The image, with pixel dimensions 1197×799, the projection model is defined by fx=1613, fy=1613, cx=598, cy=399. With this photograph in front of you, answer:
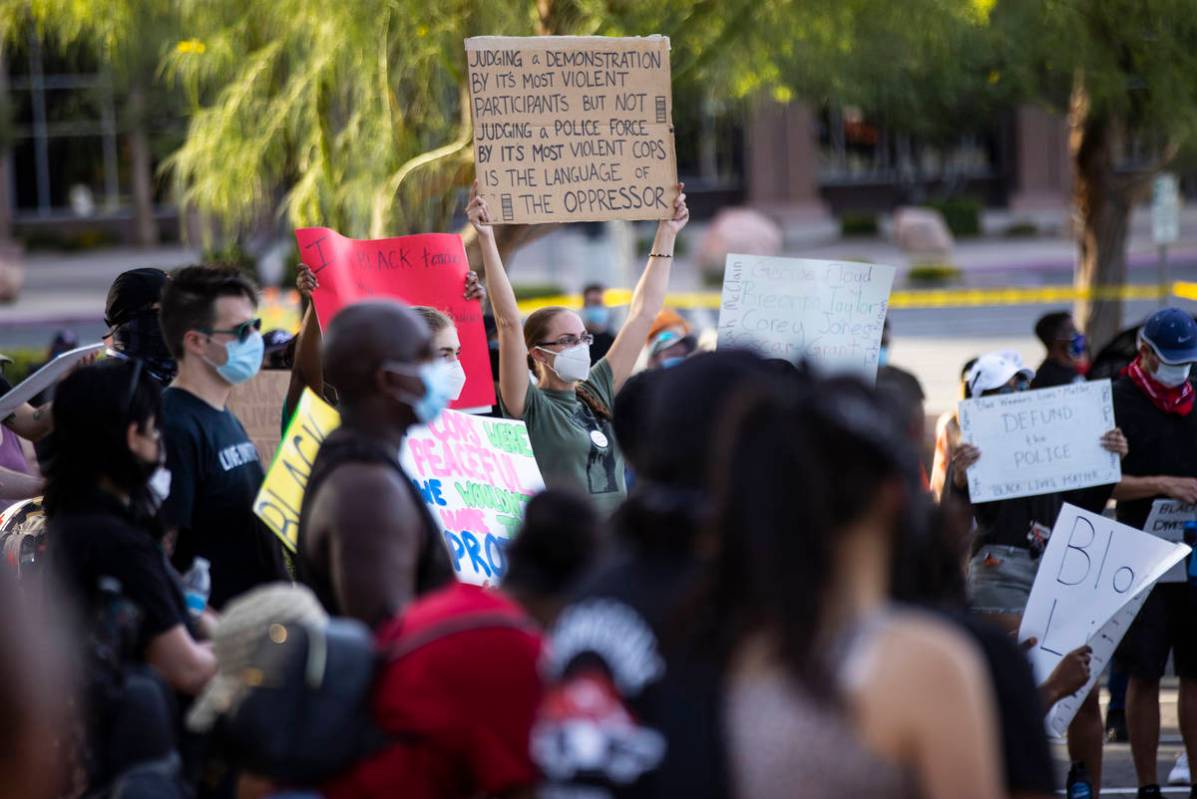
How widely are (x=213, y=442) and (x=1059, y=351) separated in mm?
4728

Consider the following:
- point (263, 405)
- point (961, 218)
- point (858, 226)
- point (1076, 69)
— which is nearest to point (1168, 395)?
point (263, 405)

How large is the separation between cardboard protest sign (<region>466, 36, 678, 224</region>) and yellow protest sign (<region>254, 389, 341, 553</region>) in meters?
2.01

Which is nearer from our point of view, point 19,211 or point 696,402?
point 696,402

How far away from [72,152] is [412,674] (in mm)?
40451

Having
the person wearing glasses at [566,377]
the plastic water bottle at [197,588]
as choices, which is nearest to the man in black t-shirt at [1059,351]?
the person wearing glasses at [566,377]

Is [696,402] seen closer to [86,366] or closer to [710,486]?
[710,486]

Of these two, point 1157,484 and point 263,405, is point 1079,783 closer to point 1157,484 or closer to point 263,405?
point 1157,484

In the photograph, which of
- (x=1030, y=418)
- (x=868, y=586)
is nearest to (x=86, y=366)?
(x=868, y=586)

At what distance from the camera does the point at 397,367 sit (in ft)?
11.1

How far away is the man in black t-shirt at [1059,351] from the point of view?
297 inches

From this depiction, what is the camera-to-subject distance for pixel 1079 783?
5.98 metres

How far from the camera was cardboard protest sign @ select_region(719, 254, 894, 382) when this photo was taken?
6.26m

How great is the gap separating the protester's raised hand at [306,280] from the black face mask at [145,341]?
1.72 ft

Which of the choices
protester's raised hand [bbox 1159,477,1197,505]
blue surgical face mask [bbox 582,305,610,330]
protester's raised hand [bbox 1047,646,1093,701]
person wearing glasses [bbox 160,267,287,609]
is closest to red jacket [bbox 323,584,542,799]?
person wearing glasses [bbox 160,267,287,609]
